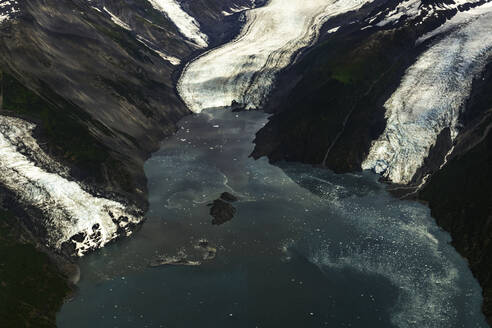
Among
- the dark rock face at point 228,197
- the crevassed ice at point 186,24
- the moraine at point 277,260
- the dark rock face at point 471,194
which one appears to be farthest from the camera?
the crevassed ice at point 186,24

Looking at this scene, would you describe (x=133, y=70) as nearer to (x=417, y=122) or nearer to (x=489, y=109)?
(x=417, y=122)

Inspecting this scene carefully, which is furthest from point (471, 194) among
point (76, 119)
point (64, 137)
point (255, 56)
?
point (255, 56)

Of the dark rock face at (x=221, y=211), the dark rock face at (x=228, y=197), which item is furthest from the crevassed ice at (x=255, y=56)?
the dark rock face at (x=221, y=211)

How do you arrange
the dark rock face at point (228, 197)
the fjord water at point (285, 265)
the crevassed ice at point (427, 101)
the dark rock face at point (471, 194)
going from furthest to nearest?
the crevassed ice at point (427, 101), the dark rock face at point (228, 197), the dark rock face at point (471, 194), the fjord water at point (285, 265)

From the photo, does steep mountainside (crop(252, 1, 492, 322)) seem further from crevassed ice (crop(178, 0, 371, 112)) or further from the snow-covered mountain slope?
the snow-covered mountain slope

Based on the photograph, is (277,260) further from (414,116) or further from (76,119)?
(76,119)

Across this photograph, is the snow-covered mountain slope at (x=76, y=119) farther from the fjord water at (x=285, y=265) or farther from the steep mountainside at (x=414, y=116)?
the steep mountainside at (x=414, y=116)
